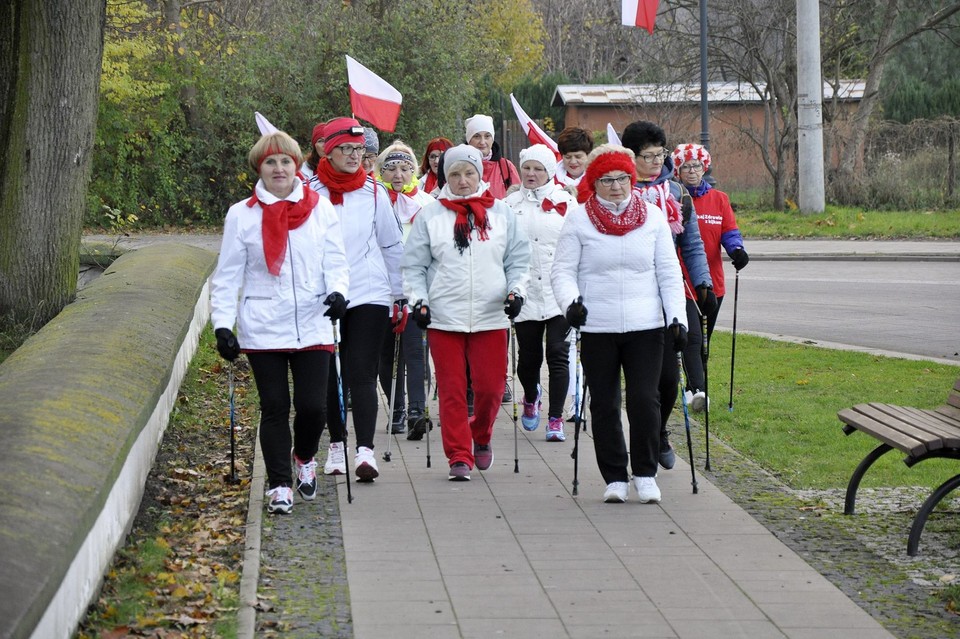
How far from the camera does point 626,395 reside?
719 centimetres

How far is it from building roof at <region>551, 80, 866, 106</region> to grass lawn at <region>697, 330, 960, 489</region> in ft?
75.4

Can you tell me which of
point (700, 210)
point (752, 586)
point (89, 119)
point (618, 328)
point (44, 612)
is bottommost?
point (752, 586)

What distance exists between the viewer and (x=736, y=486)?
25.5 ft

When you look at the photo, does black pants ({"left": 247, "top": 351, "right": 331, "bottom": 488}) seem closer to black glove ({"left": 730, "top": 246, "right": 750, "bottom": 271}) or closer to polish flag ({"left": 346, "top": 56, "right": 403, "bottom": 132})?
black glove ({"left": 730, "top": 246, "right": 750, "bottom": 271})

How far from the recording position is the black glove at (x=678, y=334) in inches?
274

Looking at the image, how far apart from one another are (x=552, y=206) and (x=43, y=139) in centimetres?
419

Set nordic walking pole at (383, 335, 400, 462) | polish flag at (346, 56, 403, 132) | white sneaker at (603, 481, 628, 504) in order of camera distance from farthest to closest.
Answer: polish flag at (346, 56, 403, 132) → nordic walking pole at (383, 335, 400, 462) → white sneaker at (603, 481, 628, 504)

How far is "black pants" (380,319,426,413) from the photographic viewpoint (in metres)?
9.19

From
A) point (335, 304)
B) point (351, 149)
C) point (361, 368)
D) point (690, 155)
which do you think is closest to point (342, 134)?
point (351, 149)

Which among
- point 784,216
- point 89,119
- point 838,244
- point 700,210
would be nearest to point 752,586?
point 700,210

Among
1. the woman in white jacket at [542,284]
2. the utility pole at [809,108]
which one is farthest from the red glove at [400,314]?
the utility pole at [809,108]

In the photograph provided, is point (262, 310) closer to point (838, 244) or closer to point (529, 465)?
point (529, 465)

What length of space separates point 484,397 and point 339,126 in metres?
1.73

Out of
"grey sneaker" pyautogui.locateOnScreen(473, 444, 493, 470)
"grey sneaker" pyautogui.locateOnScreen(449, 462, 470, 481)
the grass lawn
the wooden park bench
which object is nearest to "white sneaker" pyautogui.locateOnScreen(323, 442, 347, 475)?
"grey sneaker" pyautogui.locateOnScreen(449, 462, 470, 481)
